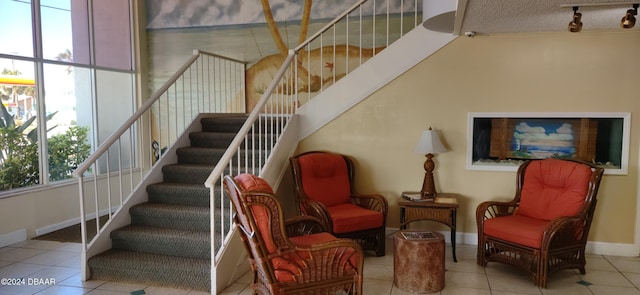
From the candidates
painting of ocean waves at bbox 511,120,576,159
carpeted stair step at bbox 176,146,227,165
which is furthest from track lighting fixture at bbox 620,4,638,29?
carpeted stair step at bbox 176,146,227,165

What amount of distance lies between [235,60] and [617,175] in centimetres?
486

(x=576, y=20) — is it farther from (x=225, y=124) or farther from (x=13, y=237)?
(x=13, y=237)

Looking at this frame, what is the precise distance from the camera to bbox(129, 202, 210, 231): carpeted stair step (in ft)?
12.6

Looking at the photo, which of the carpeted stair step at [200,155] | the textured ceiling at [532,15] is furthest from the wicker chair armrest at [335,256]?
the carpeted stair step at [200,155]

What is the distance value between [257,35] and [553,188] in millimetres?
4359

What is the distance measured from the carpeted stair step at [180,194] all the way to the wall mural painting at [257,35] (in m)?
2.14

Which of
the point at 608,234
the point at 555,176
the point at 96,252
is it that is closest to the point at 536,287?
the point at 555,176

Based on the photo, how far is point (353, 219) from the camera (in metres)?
3.90

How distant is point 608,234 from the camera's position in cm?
421

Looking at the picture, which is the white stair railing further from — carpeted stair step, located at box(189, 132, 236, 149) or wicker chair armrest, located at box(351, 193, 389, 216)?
wicker chair armrest, located at box(351, 193, 389, 216)

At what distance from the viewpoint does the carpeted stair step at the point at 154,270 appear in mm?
3350

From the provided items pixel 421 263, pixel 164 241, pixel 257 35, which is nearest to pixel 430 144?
pixel 421 263

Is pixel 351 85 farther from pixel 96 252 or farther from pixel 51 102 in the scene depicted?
pixel 51 102

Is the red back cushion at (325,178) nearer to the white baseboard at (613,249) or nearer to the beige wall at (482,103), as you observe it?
the beige wall at (482,103)
